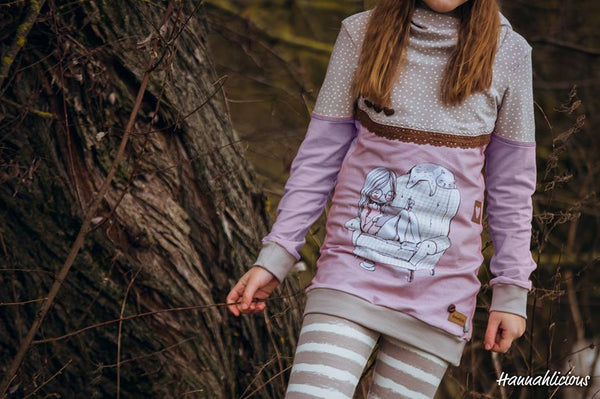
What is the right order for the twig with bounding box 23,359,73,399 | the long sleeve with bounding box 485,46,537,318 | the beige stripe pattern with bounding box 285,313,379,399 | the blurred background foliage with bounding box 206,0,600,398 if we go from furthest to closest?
the blurred background foliage with bounding box 206,0,600,398, the twig with bounding box 23,359,73,399, the long sleeve with bounding box 485,46,537,318, the beige stripe pattern with bounding box 285,313,379,399

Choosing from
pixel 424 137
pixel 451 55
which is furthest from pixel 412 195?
pixel 451 55

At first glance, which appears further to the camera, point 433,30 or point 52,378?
point 52,378

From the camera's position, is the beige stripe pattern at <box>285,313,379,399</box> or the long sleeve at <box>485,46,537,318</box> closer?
the beige stripe pattern at <box>285,313,379,399</box>

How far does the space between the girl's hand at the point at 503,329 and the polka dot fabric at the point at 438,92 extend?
0.48 m

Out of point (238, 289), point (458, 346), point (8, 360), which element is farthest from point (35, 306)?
point (458, 346)

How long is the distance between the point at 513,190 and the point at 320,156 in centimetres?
53

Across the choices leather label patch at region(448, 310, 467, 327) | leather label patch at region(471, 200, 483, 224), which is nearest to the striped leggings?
leather label patch at region(448, 310, 467, 327)

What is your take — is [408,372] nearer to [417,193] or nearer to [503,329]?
[503,329]

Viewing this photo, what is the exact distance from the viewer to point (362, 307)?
2.12m

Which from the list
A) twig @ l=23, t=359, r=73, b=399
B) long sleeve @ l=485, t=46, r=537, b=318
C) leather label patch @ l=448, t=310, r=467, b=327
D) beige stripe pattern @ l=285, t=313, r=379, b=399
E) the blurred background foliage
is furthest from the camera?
the blurred background foliage

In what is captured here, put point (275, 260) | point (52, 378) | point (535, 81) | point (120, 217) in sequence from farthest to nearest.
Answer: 1. point (535, 81)
2. point (120, 217)
3. point (52, 378)
4. point (275, 260)

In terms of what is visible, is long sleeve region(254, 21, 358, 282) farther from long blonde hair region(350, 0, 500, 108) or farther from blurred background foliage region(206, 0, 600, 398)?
blurred background foliage region(206, 0, 600, 398)

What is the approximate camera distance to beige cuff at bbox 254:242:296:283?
231cm

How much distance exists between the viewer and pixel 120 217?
2.80 metres
